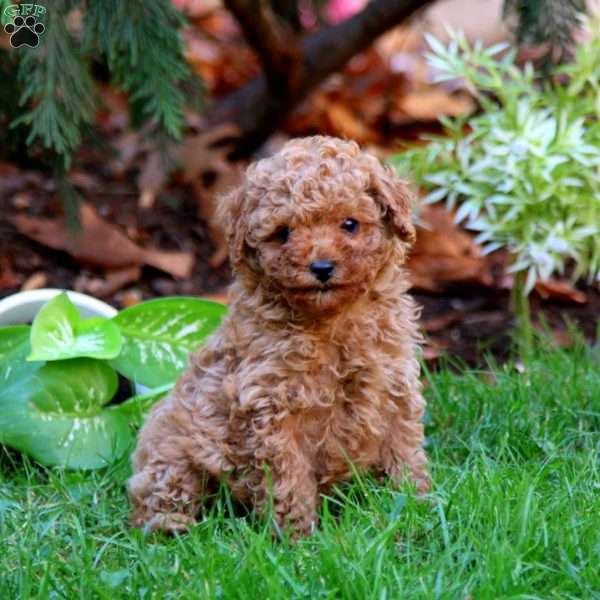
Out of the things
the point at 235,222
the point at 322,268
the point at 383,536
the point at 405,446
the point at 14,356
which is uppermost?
the point at 235,222

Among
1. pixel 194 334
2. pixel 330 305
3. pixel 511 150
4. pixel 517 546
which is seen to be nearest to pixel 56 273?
pixel 194 334

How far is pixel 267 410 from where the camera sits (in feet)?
11.8

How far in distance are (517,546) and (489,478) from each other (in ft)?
1.35

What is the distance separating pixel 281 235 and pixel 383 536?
92cm

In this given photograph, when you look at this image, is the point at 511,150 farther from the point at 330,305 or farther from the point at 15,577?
the point at 15,577

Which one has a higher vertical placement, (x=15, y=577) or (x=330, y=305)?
(x=330, y=305)

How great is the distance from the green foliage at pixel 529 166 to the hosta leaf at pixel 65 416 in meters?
1.52

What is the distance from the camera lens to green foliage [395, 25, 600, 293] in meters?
4.89

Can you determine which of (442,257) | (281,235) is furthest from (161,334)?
(442,257)

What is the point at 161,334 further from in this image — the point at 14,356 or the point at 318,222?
the point at 318,222

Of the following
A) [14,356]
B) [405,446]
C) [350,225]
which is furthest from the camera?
[14,356]

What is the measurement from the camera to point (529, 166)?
4867mm

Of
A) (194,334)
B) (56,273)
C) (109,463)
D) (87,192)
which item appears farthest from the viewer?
(87,192)

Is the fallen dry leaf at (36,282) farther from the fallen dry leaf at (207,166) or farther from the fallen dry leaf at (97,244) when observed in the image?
the fallen dry leaf at (207,166)
